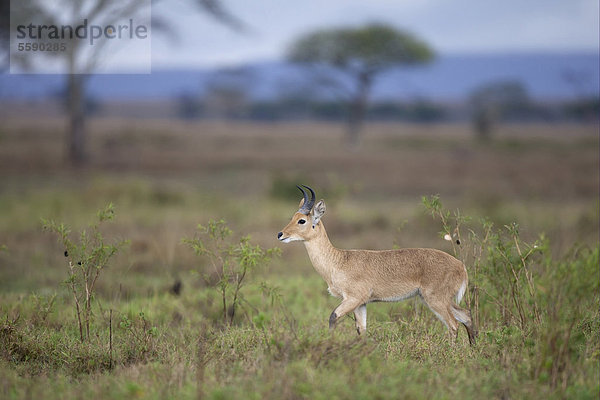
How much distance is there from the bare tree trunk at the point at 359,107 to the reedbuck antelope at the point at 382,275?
31.3 m

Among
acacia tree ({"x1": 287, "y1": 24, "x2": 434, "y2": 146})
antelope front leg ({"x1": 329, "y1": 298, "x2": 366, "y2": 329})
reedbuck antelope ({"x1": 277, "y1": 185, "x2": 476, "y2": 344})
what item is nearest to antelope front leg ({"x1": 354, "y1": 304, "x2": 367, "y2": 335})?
reedbuck antelope ({"x1": 277, "y1": 185, "x2": 476, "y2": 344})

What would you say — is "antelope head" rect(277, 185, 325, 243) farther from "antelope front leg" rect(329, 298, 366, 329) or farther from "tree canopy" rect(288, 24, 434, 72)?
"tree canopy" rect(288, 24, 434, 72)

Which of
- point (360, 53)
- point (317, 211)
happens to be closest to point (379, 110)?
point (360, 53)

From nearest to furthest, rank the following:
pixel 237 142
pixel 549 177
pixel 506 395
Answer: pixel 506 395 < pixel 549 177 < pixel 237 142

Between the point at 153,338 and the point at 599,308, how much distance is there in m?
4.85

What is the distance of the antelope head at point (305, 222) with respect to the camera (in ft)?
22.0

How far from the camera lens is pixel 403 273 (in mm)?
6516

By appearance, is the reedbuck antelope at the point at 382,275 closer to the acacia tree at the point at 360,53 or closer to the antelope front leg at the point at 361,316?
the antelope front leg at the point at 361,316

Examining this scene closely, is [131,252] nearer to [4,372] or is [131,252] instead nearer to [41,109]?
[4,372]

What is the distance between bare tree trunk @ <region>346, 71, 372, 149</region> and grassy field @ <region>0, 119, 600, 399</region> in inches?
690

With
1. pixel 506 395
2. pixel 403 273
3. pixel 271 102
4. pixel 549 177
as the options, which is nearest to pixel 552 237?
pixel 403 273

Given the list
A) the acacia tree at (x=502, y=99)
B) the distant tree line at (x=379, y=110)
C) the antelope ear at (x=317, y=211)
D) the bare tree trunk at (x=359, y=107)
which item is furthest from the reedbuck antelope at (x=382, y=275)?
the acacia tree at (x=502, y=99)

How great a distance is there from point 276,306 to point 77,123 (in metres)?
18.7

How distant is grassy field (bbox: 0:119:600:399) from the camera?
5195 millimetres
